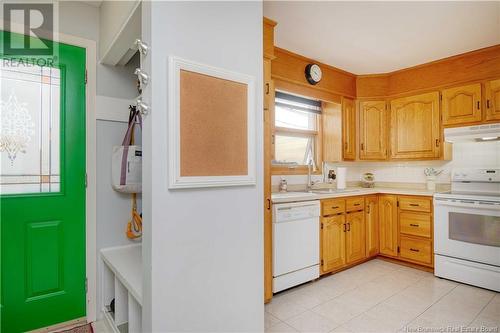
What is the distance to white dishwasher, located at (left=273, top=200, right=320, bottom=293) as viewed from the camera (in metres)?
2.63

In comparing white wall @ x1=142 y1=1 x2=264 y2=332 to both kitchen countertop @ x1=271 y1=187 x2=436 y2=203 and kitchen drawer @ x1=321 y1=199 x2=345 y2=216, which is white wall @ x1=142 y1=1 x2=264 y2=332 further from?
kitchen drawer @ x1=321 y1=199 x2=345 y2=216

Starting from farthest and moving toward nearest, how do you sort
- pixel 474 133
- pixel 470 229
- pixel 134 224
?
1. pixel 474 133
2. pixel 470 229
3. pixel 134 224

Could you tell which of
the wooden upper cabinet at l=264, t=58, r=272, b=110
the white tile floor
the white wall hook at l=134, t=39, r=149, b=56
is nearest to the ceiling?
the wooden upper cabinet at l=264, t=58, r=272, b=110

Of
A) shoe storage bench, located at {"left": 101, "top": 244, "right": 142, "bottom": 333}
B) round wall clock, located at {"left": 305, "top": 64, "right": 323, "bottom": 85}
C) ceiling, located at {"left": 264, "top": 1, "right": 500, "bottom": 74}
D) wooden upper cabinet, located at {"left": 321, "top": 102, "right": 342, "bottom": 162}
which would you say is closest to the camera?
shoe storage bench, located at {"left": 101, "top": 244, "right": 142, "bottom": 333}

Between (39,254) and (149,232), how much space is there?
1388 millimetres

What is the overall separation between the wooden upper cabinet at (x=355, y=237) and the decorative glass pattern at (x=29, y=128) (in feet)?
9.88

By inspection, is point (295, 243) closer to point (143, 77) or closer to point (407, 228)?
point (407, 228)

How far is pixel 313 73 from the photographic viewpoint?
11.3 ft

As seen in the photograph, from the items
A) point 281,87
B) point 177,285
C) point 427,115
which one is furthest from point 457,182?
point 177,285

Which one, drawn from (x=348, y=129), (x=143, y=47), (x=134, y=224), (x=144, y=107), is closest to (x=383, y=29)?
(x=348, y=129)

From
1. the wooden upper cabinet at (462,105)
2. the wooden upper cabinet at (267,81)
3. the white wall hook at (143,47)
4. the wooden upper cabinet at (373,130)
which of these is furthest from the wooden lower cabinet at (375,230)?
the white wall hook at (143,47)

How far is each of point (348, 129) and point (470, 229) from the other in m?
1.83

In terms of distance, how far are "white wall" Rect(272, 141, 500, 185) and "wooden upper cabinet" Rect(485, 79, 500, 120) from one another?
35 centimetres

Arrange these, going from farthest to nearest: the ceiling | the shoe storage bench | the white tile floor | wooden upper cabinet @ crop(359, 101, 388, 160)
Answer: wooden upper cabinet @ crop(359, 101, 388, 160)
the ceiling
the white tile floor
the shoe storage bench
